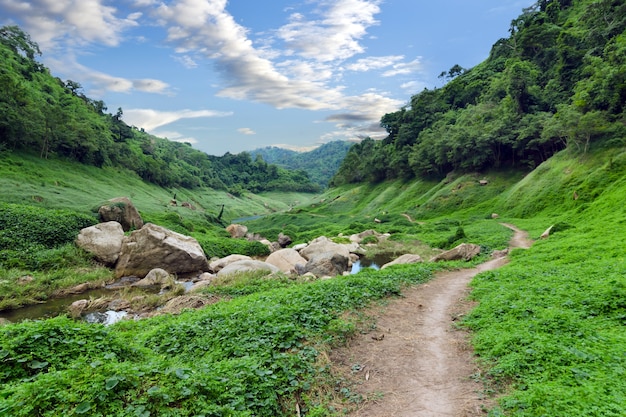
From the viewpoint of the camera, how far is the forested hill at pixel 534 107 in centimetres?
4491

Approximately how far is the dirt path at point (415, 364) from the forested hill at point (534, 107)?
44902 millimetres

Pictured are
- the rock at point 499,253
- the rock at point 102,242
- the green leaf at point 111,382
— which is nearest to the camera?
the green leaf at point 111,382

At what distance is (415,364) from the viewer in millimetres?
9492

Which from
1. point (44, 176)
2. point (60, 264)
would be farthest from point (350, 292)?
point (44, 176)

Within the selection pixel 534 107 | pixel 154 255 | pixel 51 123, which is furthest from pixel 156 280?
pixel 534 107

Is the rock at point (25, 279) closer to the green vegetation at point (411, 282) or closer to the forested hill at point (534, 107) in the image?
the green vegetation at point (411, 282)

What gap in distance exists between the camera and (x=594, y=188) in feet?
121

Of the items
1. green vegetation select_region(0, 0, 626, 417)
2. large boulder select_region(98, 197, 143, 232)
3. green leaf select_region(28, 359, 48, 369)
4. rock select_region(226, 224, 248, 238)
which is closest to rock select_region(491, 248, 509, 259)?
green vegetation select_region(0, 0, 626, 417)

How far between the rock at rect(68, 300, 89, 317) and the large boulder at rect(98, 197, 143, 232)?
1969 centimetres

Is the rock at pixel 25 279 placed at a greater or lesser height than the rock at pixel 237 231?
greater

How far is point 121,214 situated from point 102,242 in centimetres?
949

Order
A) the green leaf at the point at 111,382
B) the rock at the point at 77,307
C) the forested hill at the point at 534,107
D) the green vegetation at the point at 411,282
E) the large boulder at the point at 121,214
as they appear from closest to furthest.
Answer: the green leaf at the point at 111,382 < the green vegetation at the point at 411,282 < the rock at the point at 77,307 < the large boulder at the point at 121,214 < the forested hill at the point at 534,107

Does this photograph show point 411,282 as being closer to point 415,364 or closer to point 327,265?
point 415,364

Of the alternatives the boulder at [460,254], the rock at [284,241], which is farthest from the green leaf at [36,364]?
the rock at [284,241]
